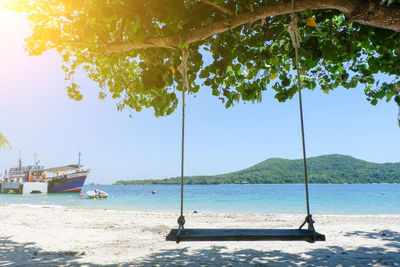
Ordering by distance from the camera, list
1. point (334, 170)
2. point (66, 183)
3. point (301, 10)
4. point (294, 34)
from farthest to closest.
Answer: point (334, 170) → point (66, 183) → point (294, 34) → point (301, 10)

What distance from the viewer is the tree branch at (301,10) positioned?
2738mm

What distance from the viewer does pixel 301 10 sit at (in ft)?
9.82

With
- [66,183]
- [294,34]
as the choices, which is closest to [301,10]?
[294,34]

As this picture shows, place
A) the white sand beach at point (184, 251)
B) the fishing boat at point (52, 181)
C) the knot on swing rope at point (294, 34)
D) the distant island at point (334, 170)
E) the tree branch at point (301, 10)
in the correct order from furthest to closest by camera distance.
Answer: the distant island at point (334, 170) < the fishing boat at point (52, 181) < the white sand beach at point (184, 251) < the knot on swing rope at point (294, 34) < the tree branch at point (301, 10)

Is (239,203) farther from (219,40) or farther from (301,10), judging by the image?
(301,10)

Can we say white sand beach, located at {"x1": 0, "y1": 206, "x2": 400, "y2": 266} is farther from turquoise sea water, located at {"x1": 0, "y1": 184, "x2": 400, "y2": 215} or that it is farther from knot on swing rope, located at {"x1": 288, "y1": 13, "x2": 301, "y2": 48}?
turquoise sea water, located at {"x1": 0, "y1": 184, "x2": 400, "y2": 215}

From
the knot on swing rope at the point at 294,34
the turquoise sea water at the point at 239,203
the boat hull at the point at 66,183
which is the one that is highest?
the knot on swing rope at the point at 294,34

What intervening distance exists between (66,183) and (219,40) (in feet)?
188

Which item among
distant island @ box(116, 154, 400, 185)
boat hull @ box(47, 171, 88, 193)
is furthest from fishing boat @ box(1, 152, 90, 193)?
distant island @ box(116, 154, 400, 185)

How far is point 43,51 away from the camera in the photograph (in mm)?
4367

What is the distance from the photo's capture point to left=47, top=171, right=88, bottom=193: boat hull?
177 ft

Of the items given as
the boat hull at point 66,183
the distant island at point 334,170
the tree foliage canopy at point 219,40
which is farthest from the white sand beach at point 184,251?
the distant island at point 334,170

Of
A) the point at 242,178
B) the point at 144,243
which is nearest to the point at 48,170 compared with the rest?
the point at 144,243

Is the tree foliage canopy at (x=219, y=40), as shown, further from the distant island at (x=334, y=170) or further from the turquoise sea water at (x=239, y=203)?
the distant island at (x=334, y=170)
